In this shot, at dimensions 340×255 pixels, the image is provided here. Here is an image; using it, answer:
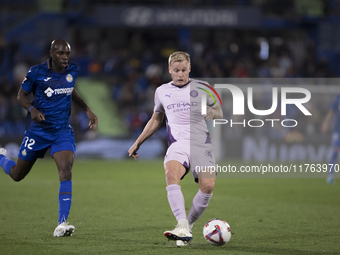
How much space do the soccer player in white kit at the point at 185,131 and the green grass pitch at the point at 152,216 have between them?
0.60m

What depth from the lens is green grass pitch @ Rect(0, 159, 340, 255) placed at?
225 inches

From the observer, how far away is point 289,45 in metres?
27.2

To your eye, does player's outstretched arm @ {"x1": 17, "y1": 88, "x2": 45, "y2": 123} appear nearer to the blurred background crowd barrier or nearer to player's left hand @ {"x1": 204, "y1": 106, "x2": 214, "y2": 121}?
player's left hand @ {"x1": 204, "y1": 106, "x2": 214, "y2": 121}

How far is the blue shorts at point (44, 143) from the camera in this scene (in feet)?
22.1

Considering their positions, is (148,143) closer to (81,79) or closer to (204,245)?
(81,79)

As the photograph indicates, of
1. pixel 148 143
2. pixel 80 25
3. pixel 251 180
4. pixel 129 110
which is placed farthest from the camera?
pixel 80 25

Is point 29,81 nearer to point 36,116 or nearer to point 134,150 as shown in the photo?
point 36,116

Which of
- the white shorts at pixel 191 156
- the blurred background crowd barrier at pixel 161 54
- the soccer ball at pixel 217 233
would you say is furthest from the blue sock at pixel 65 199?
the blurred background crowd barrier at pixel 161 54

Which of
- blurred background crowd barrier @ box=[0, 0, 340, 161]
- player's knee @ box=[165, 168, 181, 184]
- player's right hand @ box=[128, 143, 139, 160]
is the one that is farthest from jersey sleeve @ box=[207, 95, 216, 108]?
blurred background crowd barrier @ box=[0, 0, 340, 161]

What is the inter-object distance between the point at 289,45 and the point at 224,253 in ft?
75.3

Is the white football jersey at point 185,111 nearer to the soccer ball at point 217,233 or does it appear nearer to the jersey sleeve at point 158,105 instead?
the jersey sleeve at point 158,105

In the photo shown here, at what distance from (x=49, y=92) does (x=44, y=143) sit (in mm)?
605

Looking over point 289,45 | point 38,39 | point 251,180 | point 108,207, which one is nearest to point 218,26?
point 289,45

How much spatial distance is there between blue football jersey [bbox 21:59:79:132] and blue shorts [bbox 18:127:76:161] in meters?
0.07
